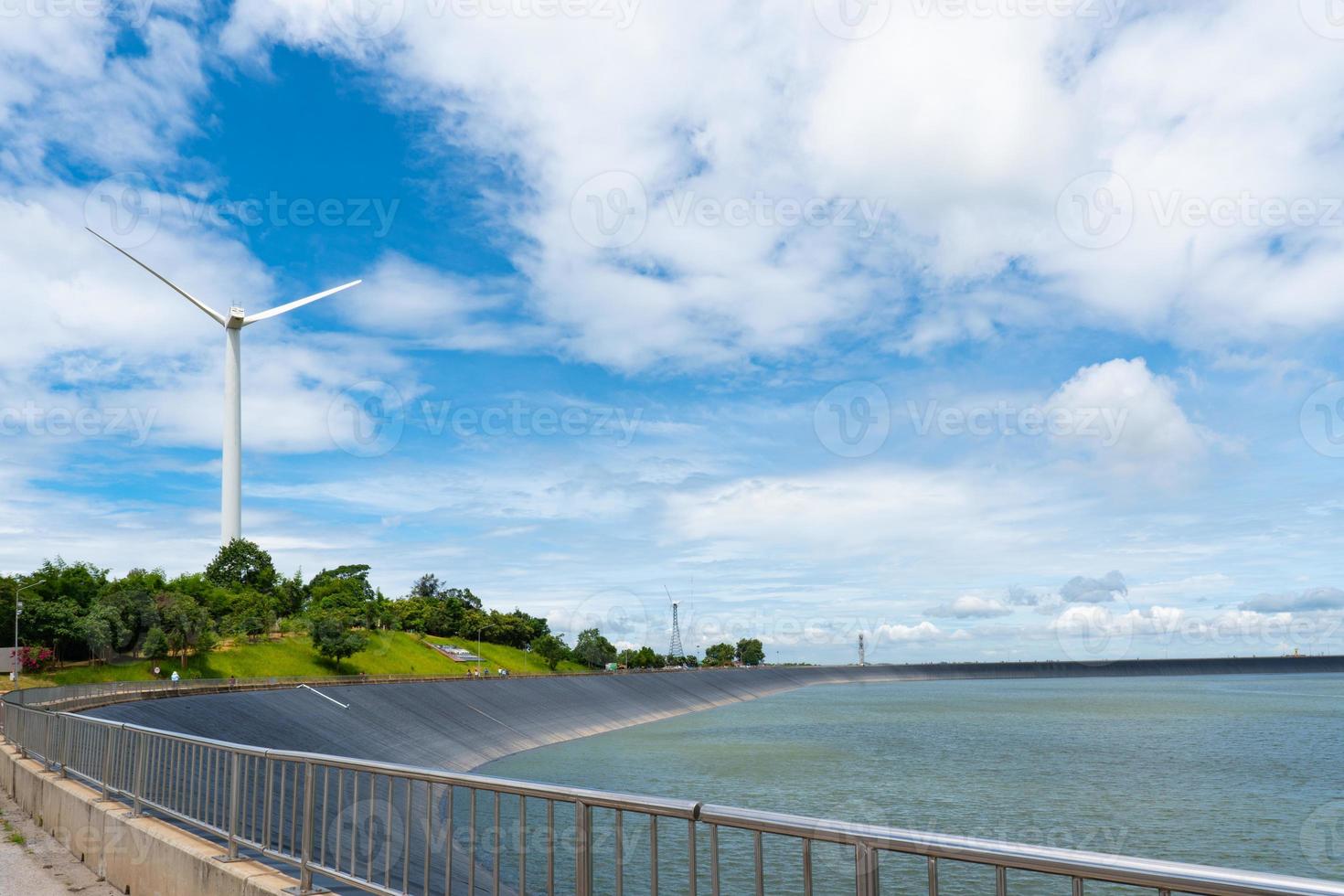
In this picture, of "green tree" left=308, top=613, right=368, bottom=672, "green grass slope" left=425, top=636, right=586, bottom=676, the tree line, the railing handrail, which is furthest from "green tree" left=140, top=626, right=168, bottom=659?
the railing handrail

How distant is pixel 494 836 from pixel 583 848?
366 cm

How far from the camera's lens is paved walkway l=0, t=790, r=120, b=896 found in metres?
12.6

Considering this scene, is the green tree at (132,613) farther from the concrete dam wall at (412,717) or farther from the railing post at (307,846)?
the railing post at (307,846)

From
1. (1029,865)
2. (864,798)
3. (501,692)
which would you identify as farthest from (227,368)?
(1029,865)

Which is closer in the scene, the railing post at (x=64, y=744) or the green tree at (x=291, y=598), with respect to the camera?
the railing post at (x=64, y=744)

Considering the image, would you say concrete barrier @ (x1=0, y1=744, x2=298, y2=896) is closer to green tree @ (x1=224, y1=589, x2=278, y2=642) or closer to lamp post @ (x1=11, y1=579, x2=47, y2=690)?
lamp post @ (x1=11, y1=579, x2=47, y2=690)

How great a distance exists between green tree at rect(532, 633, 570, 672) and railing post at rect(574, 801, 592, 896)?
187106mm

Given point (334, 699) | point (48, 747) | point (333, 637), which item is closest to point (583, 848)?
point (48, 747)

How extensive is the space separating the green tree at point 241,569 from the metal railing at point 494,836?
139 metres

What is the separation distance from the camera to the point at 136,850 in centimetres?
1242

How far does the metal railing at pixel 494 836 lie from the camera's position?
183 inches

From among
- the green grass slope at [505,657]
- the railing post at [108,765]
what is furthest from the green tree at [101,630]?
the railing post at [108,765]

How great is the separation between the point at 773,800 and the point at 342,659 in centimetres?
10428

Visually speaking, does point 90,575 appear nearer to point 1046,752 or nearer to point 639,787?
point 639,787
